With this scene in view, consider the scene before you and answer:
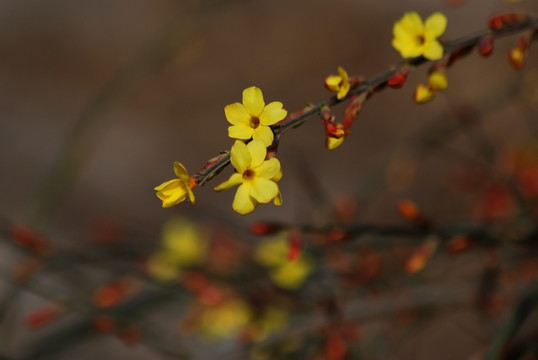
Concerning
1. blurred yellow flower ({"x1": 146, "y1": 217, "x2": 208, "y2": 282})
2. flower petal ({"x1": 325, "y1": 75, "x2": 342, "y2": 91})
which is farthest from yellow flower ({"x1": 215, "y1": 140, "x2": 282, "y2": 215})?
blurred yellow flower ({"x1": 146, "y1": 217, "x2": 208, "y2": 282})

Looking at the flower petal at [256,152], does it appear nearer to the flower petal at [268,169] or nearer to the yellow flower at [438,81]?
the flower petal at [268,169]

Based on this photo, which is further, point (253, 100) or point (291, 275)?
point (291, 275)

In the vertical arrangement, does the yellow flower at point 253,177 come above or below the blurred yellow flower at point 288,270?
below

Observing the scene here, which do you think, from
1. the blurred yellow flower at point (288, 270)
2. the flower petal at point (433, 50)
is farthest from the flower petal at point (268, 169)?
the blurred yellow flower at point (288, 270)

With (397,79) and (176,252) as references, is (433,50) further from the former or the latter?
(176,252)

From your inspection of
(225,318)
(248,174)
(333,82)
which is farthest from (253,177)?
(225,318)
